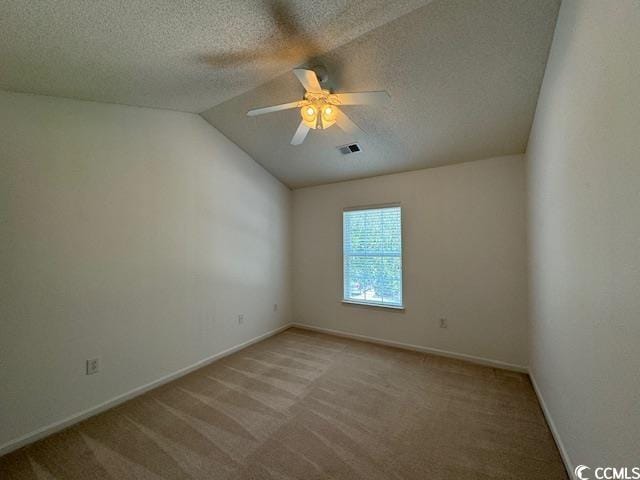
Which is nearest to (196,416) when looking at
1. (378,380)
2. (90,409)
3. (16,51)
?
(90,409)

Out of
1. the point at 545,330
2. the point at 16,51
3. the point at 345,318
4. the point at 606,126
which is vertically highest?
the point at 16,51

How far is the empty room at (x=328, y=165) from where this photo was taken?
1213 millimetres

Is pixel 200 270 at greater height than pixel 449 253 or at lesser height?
lesser

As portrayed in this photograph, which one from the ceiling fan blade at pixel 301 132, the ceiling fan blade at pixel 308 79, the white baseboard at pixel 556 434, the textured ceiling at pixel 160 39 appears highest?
the textured ceiling at pixel 160 39

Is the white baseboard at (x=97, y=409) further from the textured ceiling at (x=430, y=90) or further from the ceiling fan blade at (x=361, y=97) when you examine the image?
the ceiling fan blade at (x=361, y=97)

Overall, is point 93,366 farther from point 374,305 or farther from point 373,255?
point 373,255

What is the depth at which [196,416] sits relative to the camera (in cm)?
198

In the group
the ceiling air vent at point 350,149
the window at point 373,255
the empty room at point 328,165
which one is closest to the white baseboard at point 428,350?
the empty room at point 328,165

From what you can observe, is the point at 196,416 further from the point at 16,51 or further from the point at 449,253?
the point at 449,253

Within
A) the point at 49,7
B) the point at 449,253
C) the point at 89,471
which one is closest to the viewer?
the point at 49,7

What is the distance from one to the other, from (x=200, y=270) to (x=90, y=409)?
55.5 inches

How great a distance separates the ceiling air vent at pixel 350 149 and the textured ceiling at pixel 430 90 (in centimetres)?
8

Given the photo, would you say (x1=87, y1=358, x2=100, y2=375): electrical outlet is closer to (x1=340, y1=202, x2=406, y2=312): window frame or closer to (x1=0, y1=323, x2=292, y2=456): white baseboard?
(x1=0, y1=323, x2=292, y2=456): white baseboard

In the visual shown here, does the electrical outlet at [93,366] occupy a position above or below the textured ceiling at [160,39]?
below
